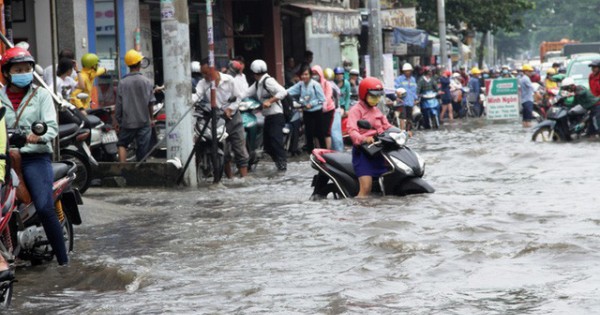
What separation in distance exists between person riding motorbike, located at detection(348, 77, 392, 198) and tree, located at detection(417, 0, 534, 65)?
3787 centimetres

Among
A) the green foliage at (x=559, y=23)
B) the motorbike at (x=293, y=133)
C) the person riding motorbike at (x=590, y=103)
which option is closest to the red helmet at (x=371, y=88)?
the motorbike at (x=293, y=133)

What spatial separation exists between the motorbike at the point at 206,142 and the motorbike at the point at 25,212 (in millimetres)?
6157

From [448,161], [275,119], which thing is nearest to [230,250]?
[275,119]

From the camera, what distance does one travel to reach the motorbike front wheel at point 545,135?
2344 cm

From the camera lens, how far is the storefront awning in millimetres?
31141

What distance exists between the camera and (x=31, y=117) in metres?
8.59

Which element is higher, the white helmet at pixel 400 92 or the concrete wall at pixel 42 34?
the concrete wall at pixel 42 34

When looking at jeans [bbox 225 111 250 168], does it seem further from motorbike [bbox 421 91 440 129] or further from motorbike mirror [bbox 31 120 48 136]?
motorbike [bbox 421 91 440 129]

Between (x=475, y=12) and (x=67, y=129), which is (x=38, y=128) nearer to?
(x=67, y=129)

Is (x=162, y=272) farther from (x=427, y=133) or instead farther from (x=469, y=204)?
(x=427, y=133)

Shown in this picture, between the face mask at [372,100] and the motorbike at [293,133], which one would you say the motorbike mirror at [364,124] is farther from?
the motorbike at [293,133]

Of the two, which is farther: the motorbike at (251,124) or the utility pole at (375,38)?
the utility pole at (375,38)

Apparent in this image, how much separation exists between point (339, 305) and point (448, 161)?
12440mm

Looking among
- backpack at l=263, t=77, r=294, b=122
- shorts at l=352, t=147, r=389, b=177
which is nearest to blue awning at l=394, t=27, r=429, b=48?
backpack at l=263, t=77, r=294, b=122
